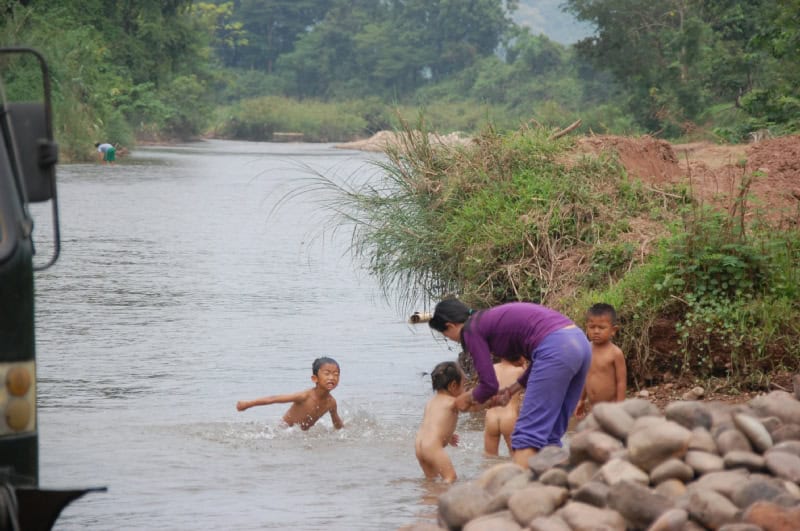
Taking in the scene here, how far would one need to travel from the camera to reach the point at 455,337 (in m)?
6.91

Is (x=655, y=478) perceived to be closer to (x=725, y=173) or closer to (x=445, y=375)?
(x=445, y=375)

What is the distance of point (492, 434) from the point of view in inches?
332

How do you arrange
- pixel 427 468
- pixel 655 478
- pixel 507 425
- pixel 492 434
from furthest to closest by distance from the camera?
1. pixel 492 434
2. pixel 507 425
3. pixel 427 468
4. pixel 655 478

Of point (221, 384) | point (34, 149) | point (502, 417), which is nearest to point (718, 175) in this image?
point (502, 417)

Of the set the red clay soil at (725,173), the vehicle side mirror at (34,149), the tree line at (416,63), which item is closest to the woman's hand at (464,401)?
the vehicle side mirror at (34,149)

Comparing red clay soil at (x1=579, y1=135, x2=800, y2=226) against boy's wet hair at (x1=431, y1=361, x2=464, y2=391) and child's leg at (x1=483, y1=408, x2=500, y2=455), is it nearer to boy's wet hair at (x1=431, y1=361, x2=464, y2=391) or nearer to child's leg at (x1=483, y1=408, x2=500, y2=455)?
child's leg at (x1=483, y1=408, x2=500, y2=455)

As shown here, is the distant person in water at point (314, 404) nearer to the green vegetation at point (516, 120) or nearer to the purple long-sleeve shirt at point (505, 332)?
the green vegetation at point (516, 120)

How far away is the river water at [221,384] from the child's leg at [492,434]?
0.10 metres

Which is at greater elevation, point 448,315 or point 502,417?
point 448,315

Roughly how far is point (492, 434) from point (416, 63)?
3771 inches

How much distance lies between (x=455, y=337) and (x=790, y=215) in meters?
4.51

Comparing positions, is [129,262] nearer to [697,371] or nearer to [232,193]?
[697,371]

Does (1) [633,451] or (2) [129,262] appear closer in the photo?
(1) [633,451]

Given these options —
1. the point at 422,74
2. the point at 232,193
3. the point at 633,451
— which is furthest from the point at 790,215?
the point at 422,74
